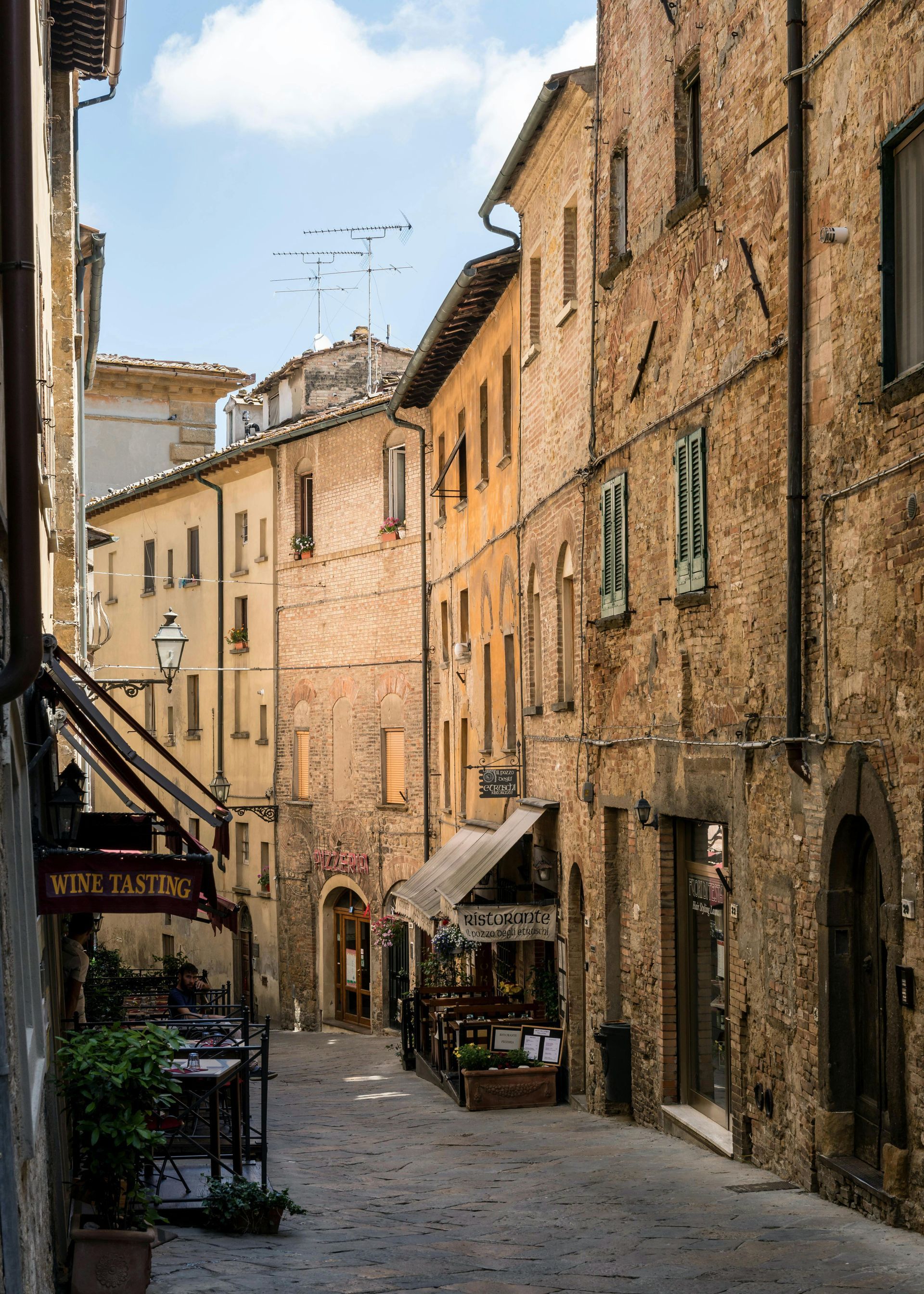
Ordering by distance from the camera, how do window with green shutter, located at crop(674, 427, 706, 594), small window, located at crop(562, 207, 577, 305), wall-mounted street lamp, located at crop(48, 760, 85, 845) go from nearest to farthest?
1. wall-mounted street lamp, located at crop(48, 760, 85, 845)
2. window with green shutter, located at crop(674, 427, 706, 594)
3. small window, located at crop(562, 207, 577, 305)

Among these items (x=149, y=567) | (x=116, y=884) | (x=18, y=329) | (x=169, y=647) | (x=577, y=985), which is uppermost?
(x=149, y=567)

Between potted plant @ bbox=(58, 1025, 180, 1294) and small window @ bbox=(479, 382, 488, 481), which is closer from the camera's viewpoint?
potted plant @ bbox=(58, 1025, 180, 1294)

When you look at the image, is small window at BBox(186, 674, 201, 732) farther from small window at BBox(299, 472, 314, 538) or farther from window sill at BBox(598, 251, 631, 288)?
window sill at BBox(598, 251, 631, 288)

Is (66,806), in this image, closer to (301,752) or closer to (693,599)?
(693,599)

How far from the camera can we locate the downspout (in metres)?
5.23

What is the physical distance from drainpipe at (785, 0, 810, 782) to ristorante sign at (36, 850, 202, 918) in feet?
13.5

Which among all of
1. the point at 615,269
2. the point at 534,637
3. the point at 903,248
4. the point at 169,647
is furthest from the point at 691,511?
the point at 169,647

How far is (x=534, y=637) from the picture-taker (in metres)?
19.6

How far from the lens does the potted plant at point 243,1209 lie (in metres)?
9.37

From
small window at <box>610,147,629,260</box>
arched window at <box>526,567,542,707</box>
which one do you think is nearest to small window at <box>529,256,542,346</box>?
arched window at <box>526,567,542,707</box>

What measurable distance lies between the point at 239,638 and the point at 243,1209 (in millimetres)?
25524

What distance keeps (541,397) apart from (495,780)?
4734 millimetres

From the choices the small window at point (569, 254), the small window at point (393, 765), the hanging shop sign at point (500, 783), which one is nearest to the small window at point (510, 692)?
the hanging shop sign at point (500, 783)

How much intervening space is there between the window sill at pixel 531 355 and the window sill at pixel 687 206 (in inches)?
212
